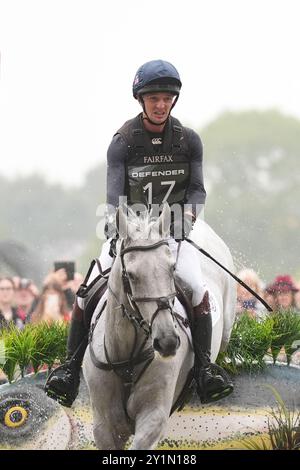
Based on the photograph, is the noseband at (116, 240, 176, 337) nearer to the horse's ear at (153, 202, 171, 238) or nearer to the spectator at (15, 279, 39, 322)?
the horse's ear at (153, 202, 171, 238)

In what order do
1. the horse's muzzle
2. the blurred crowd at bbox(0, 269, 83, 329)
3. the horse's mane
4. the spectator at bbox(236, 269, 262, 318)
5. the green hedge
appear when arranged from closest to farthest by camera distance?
the horse's muzzle, the horse's mane, the green hedge, the blurred crowd at bbox(0, 269, 83, 329), the spectator at bbox(236, 269, 262, 318)

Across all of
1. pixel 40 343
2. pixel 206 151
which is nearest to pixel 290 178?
pixel 206 151

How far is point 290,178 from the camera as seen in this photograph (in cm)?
1441

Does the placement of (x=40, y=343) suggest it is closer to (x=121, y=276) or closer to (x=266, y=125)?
(x=121, y=276)

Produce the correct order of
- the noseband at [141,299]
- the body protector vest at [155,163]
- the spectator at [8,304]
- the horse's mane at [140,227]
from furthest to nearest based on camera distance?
the spectator at [8,304], the body protector vest at [155,163], the horse's mane at [140,227], the noseband at [141,299]

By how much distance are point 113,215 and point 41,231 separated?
537 centimetres

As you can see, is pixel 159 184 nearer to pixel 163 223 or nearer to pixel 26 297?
pixel 163 223

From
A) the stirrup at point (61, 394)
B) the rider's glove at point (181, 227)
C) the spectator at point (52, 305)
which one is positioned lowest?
the stirrup at point (61, 394)

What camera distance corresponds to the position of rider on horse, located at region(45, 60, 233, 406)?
218 inches

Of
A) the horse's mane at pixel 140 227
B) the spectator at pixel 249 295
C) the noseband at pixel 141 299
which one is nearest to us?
the noseband at pixel 141 299

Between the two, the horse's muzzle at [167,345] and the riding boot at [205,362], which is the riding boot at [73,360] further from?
the horse's muzzle at [167,345]

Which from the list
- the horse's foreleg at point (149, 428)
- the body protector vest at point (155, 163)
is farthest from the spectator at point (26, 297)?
the horse's foreleg at point (149, 428)

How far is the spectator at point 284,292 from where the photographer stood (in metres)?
7.52

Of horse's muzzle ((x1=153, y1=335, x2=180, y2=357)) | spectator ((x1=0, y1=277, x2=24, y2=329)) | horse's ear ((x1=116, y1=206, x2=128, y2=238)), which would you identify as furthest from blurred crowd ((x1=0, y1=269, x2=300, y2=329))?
horse's muzzle ((x1=153, y1=335, x2=180, y2=357))
